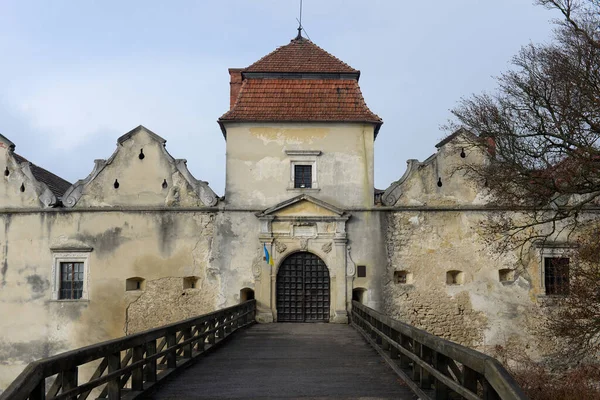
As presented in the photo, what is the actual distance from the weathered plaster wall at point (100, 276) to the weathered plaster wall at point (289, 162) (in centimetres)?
167

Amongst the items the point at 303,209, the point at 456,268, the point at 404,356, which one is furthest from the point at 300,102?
the point at 404,356

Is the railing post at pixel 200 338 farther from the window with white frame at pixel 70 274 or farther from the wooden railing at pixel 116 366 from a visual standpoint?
the window with white frame at pixel 70 274

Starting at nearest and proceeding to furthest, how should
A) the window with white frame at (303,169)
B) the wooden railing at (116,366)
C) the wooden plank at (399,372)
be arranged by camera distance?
the wooden railing at (116,366) → the wooden plank at (399,372) → the window with white frame at (303,169)

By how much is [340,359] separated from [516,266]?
35.2 feet

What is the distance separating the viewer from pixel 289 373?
30.5ft

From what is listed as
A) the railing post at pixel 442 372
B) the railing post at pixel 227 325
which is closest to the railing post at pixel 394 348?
the railing post at pixel 442 372

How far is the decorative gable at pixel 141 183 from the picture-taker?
20.2 m

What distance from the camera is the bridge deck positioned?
25.3 feet

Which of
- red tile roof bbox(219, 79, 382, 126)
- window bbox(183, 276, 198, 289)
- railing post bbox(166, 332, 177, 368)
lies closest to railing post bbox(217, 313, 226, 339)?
railing post bbox(166, 332, 177, 368)

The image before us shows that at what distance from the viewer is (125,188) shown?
66.3 feet

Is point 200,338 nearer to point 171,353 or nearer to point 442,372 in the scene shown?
point 171,353

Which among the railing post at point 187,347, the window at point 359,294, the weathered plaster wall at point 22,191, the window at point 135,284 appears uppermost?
the weathered plaster wall at point 22,191

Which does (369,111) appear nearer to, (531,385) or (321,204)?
(321,204)

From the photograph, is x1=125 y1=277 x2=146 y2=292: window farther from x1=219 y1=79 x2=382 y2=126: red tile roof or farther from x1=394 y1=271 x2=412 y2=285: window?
x1=394 y1=271 x2=412 y2=285: window
